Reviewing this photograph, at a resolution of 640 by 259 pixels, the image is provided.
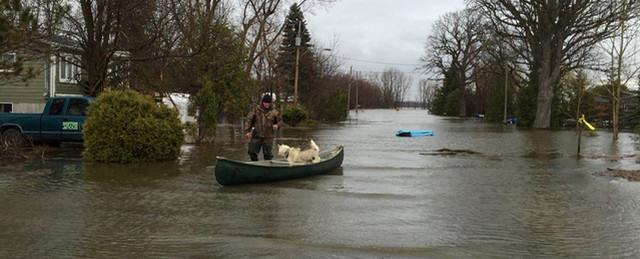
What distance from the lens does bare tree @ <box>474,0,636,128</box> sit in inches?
1582

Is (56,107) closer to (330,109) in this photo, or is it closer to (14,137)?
(14,137)

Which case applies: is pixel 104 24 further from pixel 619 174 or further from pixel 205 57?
pixel 619 174

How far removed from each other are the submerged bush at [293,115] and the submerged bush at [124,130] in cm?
2499

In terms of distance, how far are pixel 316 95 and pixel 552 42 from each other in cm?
1905

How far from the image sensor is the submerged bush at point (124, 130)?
1441 cm

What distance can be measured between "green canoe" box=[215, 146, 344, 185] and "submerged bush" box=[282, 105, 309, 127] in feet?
87.7

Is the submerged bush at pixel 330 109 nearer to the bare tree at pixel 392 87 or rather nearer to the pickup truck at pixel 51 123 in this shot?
the pickup truck at pixel 51 123

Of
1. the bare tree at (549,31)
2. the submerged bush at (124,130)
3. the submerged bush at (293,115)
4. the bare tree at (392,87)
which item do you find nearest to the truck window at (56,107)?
the submerged bush at (124,130)

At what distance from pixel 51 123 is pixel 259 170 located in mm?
8526

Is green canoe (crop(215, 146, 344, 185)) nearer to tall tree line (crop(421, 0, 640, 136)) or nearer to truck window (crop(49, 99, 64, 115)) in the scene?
truck window (crop(49, 99, 64, 115))

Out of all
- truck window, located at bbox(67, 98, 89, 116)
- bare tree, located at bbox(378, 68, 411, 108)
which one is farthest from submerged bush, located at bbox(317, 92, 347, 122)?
bare tree, located at bbox(378, 68, 411, 108)

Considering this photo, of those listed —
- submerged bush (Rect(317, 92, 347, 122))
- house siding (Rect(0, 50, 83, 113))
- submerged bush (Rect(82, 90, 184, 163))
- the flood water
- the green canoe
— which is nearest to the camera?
the flood water

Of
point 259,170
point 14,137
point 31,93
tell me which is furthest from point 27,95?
point 259,170

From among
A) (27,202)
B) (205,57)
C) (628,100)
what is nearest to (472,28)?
(628,100)
